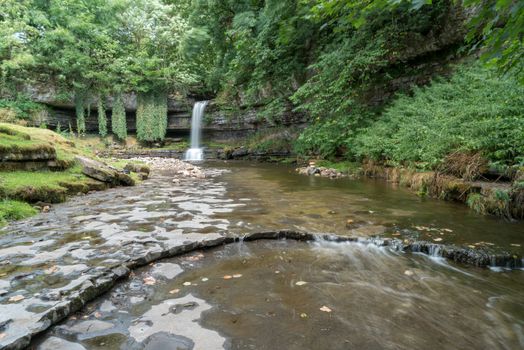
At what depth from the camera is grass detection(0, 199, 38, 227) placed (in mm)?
5057

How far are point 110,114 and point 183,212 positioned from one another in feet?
85.6

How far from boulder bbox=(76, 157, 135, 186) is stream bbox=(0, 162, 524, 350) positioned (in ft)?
10.2

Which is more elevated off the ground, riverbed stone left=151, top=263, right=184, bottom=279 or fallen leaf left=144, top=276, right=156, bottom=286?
fallen leaf left=144, top=276, right=156, bottom=286

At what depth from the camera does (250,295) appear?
2.98m

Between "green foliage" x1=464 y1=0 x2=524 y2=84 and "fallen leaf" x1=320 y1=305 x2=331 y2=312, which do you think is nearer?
"green foliage" x1=464 y1=0 x2=524 y2=84

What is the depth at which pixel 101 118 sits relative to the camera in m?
26.5

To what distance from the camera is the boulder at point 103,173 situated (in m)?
8.55

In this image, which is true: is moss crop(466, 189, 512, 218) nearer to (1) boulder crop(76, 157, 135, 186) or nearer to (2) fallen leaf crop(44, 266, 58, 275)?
(2) fallen leaf crop(44, 266, 58, 275)

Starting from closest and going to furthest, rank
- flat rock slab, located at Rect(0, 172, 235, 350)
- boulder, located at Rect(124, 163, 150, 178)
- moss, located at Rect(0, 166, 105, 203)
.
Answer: flat rock slab, located at Rect(0, 172, 235, 350) → moss, located at Rect(0, 166, 105, 203) → boulder, located at Rect(124, 163, 150, 178)

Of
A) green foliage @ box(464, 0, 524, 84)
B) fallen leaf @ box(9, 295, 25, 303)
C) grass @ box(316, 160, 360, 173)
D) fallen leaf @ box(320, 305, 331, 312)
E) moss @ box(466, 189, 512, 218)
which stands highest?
green foliage @ box(464, 0, 524, 84)

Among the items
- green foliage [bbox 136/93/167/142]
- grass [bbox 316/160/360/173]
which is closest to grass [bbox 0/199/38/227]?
grass [bbox 316/160/360/173]

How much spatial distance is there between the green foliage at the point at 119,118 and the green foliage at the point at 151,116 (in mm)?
1173

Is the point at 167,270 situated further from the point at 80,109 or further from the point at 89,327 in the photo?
the point at 80,109

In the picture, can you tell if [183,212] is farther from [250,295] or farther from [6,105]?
[6,105]
